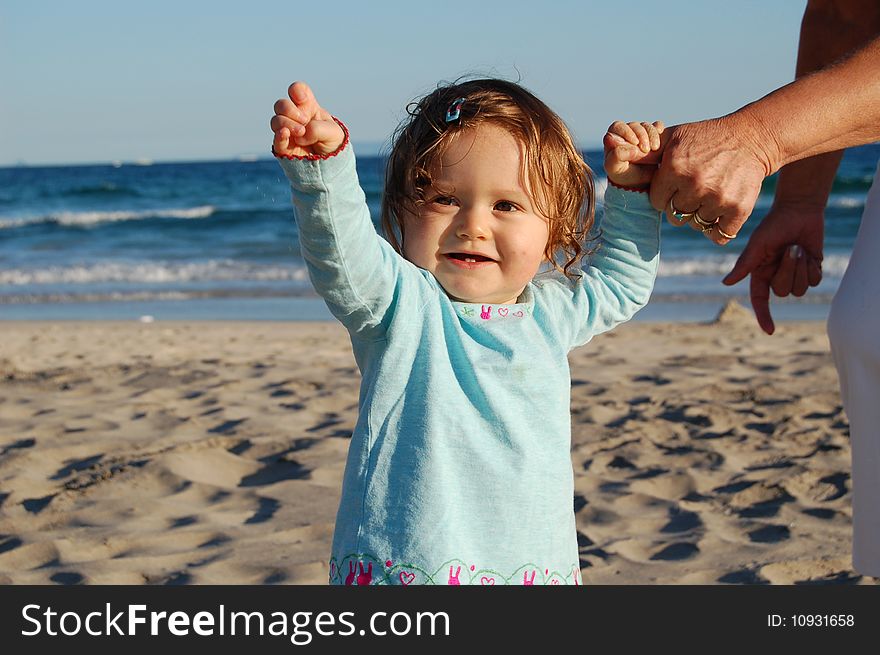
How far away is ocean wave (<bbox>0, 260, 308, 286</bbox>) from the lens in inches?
512

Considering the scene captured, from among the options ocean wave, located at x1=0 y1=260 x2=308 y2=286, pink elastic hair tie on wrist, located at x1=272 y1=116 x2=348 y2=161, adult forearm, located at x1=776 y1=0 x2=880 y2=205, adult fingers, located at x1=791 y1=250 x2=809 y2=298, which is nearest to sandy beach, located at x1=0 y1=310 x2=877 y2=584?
adult fingers, located at x1=791 y1=250 x2=809 y2=298

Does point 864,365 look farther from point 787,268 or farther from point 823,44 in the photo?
point 823,44

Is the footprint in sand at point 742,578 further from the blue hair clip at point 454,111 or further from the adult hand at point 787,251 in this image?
the blue hair clip at point 454,111

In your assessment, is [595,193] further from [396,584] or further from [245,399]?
[245,399]

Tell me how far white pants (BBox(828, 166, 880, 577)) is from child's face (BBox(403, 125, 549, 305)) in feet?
2.43

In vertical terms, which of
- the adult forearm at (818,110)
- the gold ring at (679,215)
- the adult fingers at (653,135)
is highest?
the adult forearm at (818,110)

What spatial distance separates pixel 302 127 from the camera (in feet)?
5.17

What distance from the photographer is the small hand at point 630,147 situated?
6.34 ft

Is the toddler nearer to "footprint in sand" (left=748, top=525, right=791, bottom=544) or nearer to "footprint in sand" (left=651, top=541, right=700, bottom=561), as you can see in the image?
"footprint in sand" (left=651, top=541, right=700, bottom=561)

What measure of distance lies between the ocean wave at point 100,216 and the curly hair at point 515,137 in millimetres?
19895

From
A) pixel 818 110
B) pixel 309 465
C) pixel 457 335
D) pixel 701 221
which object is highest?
pixel 309 465

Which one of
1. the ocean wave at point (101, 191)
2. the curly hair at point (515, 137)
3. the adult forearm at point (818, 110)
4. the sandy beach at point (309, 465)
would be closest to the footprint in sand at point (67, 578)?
the sandy beach at point (309, 465)

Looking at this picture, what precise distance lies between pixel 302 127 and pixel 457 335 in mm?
456

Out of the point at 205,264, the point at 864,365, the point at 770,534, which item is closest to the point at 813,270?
the point at 864,365
